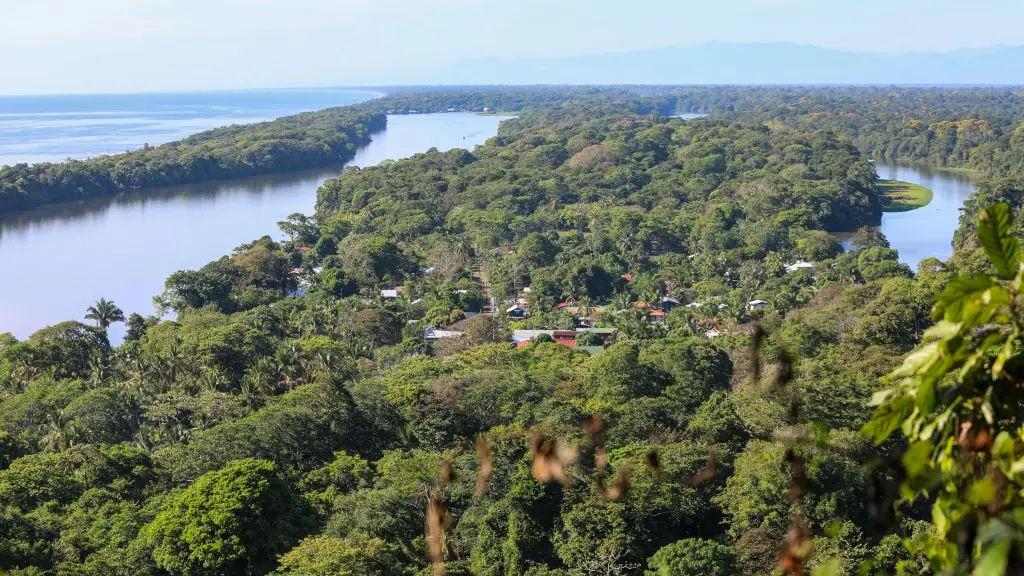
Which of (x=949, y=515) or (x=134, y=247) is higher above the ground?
(x=949, y=515)

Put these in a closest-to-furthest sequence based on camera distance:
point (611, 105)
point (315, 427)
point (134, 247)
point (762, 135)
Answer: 1. point (315, 427)
2. point (134, 247)
3. point (762, 135)
4. point (611, 105)

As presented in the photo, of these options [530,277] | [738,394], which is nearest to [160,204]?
[530,277]

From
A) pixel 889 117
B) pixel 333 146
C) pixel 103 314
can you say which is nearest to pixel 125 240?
pixel 103 314

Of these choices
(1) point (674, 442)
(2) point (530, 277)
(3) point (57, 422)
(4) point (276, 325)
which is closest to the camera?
(1) point (674, 442)

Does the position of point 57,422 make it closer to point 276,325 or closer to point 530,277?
point 276,325

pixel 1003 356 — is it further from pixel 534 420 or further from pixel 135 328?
pixel 135 328
